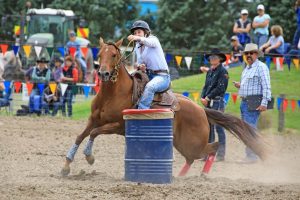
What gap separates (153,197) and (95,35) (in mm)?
26270

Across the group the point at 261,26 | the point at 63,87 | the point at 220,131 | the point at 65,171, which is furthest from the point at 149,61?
the point at 261,26

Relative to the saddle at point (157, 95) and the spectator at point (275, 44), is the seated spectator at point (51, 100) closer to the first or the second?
the spectator at point (275, 44)

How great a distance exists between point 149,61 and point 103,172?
1.79 meters

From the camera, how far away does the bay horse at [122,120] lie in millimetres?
10438

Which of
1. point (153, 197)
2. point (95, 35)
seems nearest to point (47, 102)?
point (153, 197)

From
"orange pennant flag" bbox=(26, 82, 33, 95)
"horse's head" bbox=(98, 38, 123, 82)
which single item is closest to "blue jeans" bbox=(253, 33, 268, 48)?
→ "orange pennant flag" bbox=(26, 82, 33, 95)

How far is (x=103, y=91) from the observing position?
10531 millimetres

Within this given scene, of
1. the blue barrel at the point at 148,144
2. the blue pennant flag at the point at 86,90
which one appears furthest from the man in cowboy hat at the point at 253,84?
the blue pennant flag at the point at 86,90

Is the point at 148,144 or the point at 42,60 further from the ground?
the point at 42,60

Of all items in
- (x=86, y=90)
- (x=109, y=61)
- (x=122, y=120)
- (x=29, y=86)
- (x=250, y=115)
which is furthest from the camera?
(x=86, y=90)

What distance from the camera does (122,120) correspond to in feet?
34.5

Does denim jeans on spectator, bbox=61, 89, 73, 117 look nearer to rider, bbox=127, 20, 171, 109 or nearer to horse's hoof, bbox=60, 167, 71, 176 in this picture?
rider, bbox=127, 20, 171, 109

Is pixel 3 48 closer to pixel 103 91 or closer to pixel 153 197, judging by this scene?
pixel 103 91

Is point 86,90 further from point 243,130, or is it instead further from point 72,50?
point 243,130
